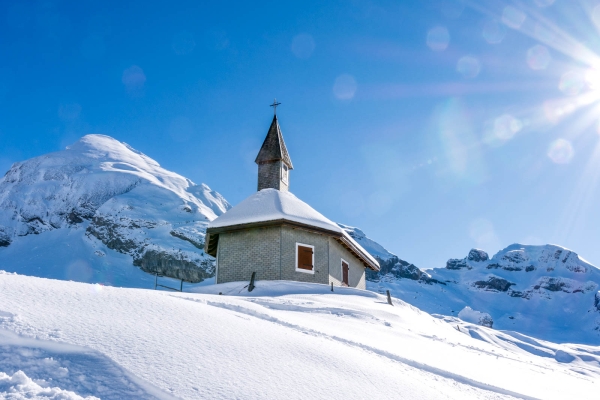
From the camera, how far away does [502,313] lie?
132 metres

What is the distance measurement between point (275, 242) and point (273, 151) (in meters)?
7.11

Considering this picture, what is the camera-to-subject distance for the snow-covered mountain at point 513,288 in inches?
4584

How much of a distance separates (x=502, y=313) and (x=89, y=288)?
479 ft

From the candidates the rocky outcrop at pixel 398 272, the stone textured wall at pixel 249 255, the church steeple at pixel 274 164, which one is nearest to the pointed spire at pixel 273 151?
the church steeple at pixel 274 164

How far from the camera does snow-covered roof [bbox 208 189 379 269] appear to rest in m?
18.1

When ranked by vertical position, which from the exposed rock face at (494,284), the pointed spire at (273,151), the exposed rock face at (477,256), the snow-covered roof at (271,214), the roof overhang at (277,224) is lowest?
the roof overhang at (277,224)

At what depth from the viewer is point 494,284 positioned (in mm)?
160875

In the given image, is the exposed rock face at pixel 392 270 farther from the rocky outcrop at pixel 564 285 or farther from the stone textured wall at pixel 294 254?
the stone textured wall at pixel 294 254

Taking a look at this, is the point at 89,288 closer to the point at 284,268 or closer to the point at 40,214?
the point at 284,268

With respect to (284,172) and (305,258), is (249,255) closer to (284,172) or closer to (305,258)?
(305,258)

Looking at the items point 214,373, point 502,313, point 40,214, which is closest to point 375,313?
point 214,373

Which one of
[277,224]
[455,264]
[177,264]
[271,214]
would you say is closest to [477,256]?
[455,264]

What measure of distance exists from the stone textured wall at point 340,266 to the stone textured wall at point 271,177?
15.2 feet

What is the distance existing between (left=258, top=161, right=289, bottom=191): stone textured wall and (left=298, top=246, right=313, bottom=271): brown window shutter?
16.9 feet
